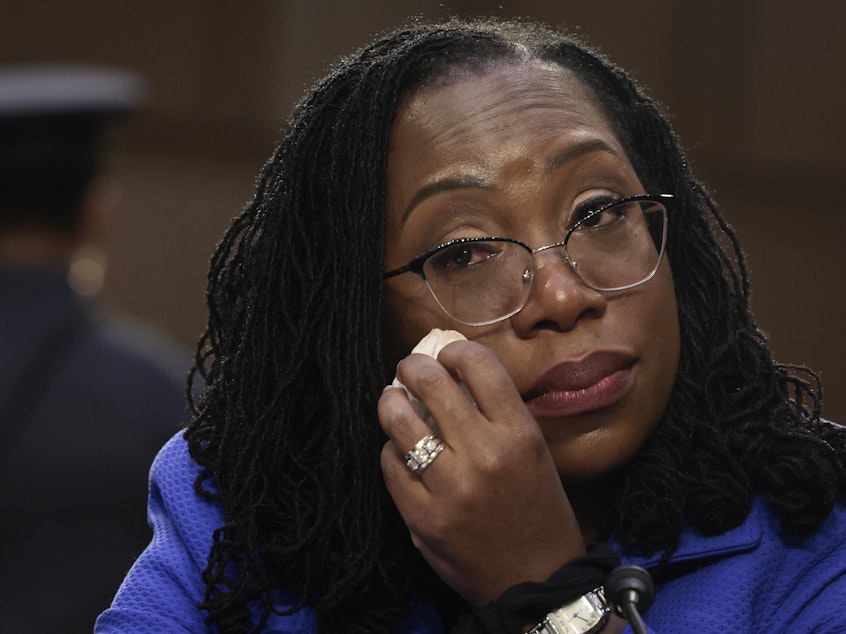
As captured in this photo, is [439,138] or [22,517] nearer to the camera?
[439,138]

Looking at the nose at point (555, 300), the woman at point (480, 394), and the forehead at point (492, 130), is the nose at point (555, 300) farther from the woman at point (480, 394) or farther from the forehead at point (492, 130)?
the forehead at point (492, 130)

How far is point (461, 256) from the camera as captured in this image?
1.96 meters

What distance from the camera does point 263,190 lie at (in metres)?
2.17

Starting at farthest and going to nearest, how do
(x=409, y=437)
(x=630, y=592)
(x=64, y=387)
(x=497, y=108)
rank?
(x=64, y=387), (x=497, y=108), (x=409, y=437), (x=630, y=592)

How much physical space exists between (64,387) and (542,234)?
1.76m

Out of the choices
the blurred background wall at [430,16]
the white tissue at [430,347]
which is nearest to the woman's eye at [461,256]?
the white tissue at [430,347]

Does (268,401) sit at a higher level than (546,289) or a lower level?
lower

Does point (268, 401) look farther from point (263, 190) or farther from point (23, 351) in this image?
point (23, 351)

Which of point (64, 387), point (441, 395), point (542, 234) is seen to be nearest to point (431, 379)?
point (441, 395)

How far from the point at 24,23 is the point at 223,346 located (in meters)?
4.35

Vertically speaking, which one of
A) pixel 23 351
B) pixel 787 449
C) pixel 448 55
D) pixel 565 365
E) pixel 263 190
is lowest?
pixel 23 351

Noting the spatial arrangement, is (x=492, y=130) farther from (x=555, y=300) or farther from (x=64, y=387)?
(x=64, y=387)

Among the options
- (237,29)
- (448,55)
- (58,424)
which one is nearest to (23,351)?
(58,424)

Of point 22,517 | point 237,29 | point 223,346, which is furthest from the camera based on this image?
point 237,29
